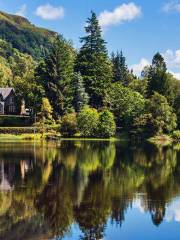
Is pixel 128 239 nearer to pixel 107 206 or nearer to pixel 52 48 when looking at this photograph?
pixel 107 206

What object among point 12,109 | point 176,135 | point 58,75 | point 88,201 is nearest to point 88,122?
point 58,75

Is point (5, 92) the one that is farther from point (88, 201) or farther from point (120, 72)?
point (88, 201)

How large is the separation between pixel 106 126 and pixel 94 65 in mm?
23226

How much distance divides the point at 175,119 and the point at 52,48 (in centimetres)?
3098

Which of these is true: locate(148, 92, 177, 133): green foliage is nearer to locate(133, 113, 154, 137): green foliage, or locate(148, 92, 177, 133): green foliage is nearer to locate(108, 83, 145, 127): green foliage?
locate(133, 113, 154, 137): green foliage

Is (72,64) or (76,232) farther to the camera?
(72,64)

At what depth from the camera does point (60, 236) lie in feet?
59.3

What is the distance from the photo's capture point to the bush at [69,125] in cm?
9219

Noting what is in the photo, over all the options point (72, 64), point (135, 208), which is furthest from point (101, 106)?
point (135, 208)

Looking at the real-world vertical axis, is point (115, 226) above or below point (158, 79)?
below

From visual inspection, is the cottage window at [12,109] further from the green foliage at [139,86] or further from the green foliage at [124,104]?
the green foliage at [139,86]

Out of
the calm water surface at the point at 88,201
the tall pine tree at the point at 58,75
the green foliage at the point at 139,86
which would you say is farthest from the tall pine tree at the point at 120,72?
the calm water surface at the point at 88,201

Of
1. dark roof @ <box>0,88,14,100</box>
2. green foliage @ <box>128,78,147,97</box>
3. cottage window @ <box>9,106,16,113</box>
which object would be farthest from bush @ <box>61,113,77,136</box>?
green foliage @ <box>128,78,147,97</box>

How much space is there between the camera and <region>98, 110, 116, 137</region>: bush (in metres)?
92.8
